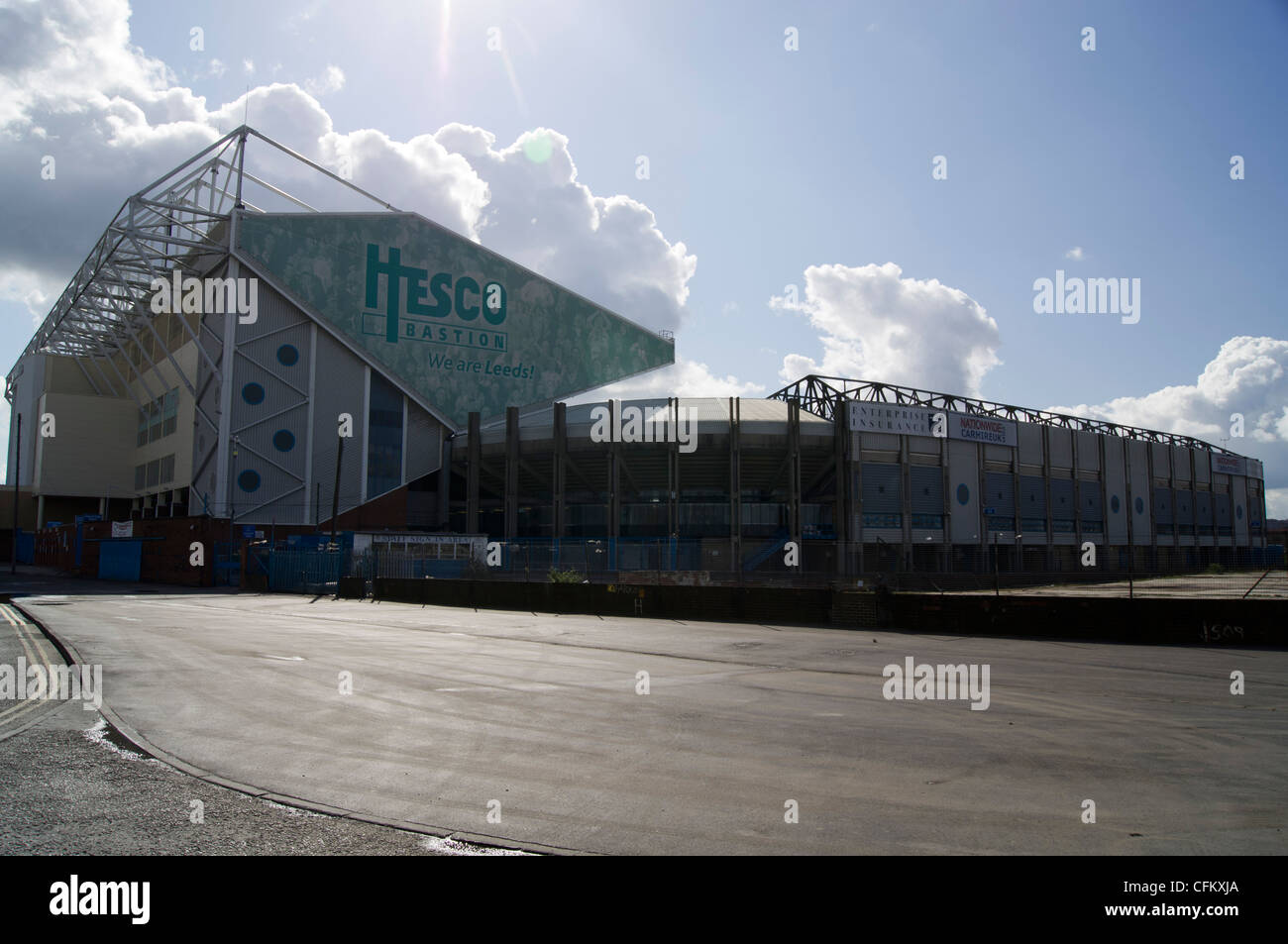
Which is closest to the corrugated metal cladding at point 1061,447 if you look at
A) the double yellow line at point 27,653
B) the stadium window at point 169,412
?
the double yellow line at point 27,653

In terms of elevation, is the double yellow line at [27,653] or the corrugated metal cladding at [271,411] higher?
the corrugated metal cladding at [271,411]

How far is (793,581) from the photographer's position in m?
29.7

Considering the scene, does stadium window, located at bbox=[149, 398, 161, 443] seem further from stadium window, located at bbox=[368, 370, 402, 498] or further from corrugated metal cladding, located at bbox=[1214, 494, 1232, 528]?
corrugated metal cladding, located at bbox=[1214, 494, 1232, 528]

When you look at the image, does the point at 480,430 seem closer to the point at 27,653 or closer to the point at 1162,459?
the point at 27,653

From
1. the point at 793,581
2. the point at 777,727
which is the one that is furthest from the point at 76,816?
the point at 793,581

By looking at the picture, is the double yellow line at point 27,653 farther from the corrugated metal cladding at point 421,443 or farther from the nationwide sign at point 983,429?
the nationwide sign at point 983,429

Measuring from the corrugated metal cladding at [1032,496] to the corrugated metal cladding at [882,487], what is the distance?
12.2 m

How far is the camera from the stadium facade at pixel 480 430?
2226 inches

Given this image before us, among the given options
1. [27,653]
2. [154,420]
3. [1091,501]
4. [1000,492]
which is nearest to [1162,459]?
[1091,501]

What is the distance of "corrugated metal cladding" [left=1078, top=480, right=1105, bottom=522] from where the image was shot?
66625mm

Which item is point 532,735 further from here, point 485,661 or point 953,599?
point 953,599

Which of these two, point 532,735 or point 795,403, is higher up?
point 795,403
